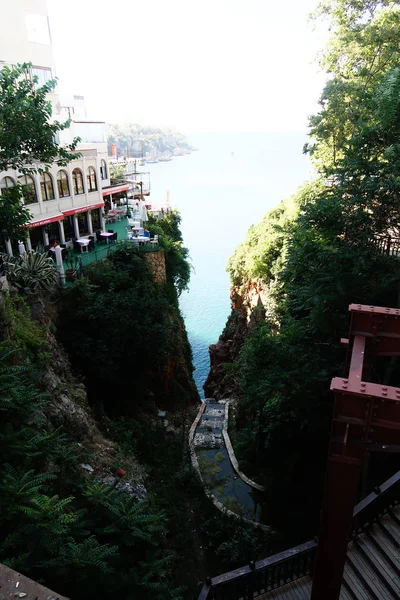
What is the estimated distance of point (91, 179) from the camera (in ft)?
71.3

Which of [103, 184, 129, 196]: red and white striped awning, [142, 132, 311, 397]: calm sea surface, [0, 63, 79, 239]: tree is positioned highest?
[0, 63, 79, 239]: tree

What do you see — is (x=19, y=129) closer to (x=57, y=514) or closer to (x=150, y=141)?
(x=57, y=514)

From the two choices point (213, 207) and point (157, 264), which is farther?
point (213, 207)

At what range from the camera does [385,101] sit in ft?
28.7

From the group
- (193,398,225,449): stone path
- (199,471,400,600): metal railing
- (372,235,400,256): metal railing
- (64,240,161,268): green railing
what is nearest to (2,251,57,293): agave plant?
(64,240,161,268): green railing

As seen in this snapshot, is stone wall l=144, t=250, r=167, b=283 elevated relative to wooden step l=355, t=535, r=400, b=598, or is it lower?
elevated

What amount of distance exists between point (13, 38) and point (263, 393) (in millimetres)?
21699

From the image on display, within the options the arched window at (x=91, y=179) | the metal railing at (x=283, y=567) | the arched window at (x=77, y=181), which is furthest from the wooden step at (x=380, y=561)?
the arched window at (x=91, y=179)

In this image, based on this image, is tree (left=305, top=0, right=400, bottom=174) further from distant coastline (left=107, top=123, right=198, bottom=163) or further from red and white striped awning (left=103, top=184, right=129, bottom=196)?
distant coastline (left=107, top=123, right=198, bottom=163)

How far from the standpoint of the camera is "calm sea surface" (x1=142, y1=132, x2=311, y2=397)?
53250 millimetres

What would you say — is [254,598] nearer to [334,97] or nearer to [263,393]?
[263,393]

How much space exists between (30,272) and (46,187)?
683 cm

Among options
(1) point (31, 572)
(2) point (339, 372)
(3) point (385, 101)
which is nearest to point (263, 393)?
(2) point (339, 372)

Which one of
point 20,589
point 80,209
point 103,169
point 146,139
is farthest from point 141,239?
point 146,139
